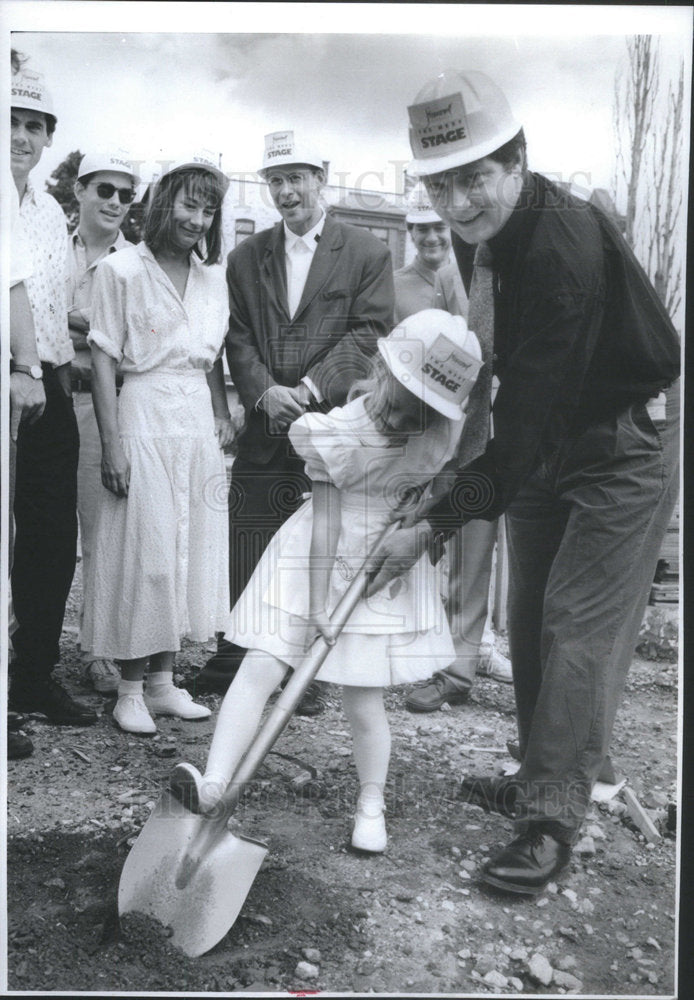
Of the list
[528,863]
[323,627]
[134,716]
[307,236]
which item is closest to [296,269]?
[307,236]

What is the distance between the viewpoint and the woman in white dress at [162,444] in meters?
3.16

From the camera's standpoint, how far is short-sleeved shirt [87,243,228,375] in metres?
3.15

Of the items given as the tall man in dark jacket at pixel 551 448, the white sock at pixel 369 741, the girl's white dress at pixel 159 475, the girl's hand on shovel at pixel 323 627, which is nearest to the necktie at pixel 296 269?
the girl's white dress at pixel 159 475

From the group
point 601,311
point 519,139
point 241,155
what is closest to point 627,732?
point 601,311

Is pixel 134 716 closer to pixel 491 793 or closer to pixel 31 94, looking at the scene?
→ pixel 491 793

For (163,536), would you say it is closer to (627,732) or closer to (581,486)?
(581,486)

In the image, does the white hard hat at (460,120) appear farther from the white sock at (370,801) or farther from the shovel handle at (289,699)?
the white sock at (370,801)

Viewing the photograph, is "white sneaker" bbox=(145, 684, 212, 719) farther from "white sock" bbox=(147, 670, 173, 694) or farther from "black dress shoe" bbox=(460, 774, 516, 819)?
"black dress shoe" bbox=(460, 774, 516, 819)

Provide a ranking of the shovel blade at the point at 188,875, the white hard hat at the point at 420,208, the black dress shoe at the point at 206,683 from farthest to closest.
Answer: the black dress shoe at the point at 206,683, the white hard hat at the point at 420,208, the shovel blade at the point at 188,875

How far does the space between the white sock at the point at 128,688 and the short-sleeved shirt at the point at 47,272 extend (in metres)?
0.95

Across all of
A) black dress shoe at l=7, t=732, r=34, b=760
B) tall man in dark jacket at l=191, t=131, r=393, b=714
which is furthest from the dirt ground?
tall man in dark jacket at l=191, t=131, r=393, b=714

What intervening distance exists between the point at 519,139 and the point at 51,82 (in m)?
1.32

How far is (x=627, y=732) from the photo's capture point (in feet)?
10.6

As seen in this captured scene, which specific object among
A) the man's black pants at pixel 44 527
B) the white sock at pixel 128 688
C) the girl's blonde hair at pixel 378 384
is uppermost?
the girl's blonde hair at pixel 378 384
